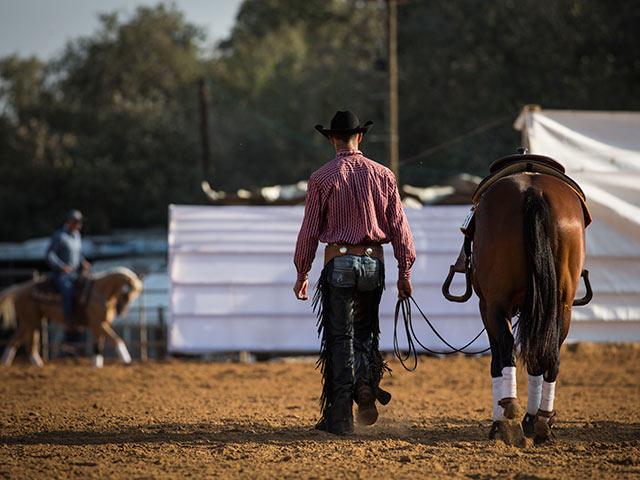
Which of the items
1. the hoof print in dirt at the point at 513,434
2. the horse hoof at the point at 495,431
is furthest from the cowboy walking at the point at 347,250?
the hoof print in dirt at the point at 513,434

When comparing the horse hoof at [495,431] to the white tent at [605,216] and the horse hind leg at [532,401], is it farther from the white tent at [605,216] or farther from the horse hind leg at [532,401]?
the white tent at [605,216]

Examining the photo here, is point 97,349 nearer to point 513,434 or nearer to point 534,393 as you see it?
point 534,393

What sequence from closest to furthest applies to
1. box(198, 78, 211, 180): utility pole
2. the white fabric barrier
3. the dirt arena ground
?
the dirt arena ground < the white fabric barrier < box(198, 78, 211, 180): utility pole

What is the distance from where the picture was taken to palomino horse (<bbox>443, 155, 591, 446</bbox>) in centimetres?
528

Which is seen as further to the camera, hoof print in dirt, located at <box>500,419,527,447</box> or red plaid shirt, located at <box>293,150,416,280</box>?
red plaid shirt, located at <box>293,150,416,280</box>

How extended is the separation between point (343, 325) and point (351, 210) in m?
0.78


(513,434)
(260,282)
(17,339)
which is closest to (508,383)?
(513,434)

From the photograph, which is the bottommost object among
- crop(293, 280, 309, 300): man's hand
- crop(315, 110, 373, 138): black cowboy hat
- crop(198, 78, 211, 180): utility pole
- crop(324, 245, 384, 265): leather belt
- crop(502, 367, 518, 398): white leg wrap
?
crop(502, 367, 518, 398): white leg wrap

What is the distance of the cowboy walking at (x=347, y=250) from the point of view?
571 cm

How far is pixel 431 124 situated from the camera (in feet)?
105

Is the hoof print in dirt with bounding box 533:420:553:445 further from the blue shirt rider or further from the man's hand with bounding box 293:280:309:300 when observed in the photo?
the blue shirt rider

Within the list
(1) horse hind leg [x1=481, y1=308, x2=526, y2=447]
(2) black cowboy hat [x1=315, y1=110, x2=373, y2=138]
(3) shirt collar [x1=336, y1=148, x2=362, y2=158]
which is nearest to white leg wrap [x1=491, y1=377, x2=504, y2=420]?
(1) horse hind leg [x1=481, y1=308, x2=526, y2=447]

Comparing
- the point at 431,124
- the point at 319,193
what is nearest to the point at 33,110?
the point at 431,124

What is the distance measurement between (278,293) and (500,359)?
5.88 metres
